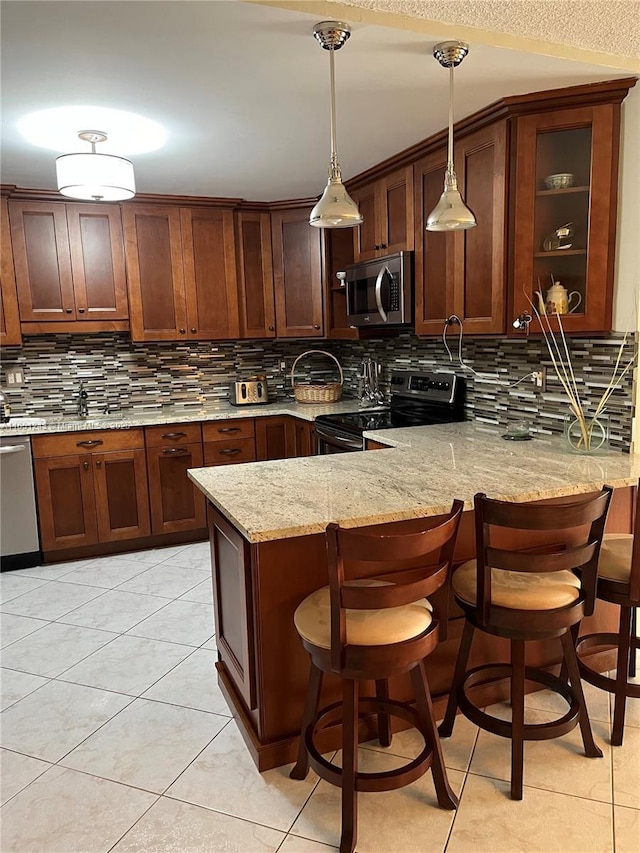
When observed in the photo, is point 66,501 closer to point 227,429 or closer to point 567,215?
point 227,429

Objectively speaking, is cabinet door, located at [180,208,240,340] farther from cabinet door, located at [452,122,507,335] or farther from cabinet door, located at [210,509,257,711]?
cabinet door, located at [210,509,257,711]

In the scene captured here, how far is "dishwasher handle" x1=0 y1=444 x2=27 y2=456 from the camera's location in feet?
11.9

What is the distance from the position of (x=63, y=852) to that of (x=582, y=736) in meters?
1.65

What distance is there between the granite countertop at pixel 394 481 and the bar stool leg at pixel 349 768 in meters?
0.46

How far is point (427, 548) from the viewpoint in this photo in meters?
1.56

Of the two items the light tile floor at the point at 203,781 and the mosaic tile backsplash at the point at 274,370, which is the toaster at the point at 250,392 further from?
the light tile floor at the point at 203,781

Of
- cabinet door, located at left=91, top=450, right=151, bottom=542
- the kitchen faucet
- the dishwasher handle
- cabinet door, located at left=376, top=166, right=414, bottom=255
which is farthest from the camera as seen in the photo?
the kitchen faucet

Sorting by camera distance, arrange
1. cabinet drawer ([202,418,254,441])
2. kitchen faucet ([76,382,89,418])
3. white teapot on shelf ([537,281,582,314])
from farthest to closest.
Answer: kitchen faucet ([76,382,89,418])
cabinet drawer ([202,418,254,441])
white teapot on shelf ([537,281,582,314])

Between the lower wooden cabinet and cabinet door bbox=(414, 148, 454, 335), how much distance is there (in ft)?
6.80

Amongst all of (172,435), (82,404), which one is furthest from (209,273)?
(82,404)

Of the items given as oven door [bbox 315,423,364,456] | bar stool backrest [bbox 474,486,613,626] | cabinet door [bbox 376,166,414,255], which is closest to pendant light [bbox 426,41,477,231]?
bar stool backrest [bbox 474,486,613,626]

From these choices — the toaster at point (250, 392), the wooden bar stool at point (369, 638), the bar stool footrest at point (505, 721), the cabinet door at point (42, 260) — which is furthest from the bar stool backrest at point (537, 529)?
the cabinet door at point (42, 260)

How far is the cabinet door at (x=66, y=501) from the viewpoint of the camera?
149 inches

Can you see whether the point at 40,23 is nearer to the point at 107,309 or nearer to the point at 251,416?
the point at 107,309
